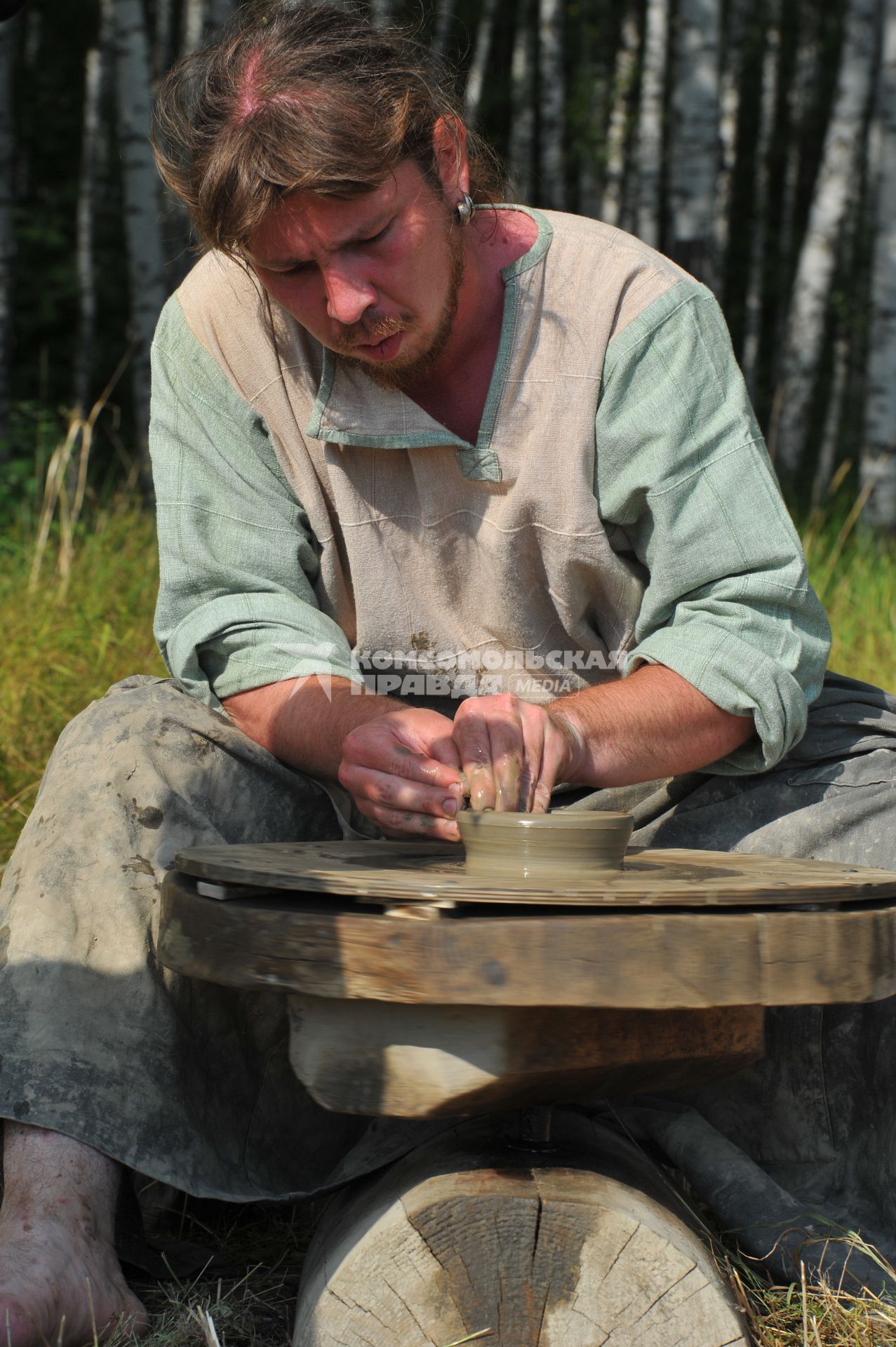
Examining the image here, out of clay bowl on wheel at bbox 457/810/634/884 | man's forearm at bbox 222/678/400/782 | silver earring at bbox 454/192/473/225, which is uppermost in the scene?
silver earring at bbox 454/192/473/225

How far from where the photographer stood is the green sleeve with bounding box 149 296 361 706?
2.25 m

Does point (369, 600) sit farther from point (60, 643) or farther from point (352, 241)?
point (60, 643)

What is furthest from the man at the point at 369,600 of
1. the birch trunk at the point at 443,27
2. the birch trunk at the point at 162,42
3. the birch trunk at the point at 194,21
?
the birch trunk at the point at 162,42

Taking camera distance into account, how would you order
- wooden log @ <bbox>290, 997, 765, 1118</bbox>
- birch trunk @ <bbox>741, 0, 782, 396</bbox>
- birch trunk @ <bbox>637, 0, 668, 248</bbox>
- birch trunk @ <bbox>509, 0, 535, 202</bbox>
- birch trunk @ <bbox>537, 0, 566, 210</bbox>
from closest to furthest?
1. wooden log @ <bbox>290, 997, 765, 1118</bbox>
2. birch trunk @ <bbox>637, 0, 668, 248</bbox>
3. birch trunk @ <bbox>537, 0, 566, 210</bbox>
4. birch trunk @ <bbox>509, 0, 535, 202</bbox>
5. birch trunk @ <bbox>741, 0, 782, 396</bbox>

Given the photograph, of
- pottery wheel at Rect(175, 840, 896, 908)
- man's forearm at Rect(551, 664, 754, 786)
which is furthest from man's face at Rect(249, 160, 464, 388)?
pottery wheel at Rect(175, 840, 896, 908)

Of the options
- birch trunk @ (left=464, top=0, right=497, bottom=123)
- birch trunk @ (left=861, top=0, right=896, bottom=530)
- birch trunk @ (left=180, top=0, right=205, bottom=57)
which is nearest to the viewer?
birch trunk @ (left=861, top=0, right=896, bottom=530)

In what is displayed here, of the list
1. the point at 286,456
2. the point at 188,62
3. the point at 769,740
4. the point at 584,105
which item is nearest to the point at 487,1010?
the point at 769,740

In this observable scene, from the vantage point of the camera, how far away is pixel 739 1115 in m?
2.12

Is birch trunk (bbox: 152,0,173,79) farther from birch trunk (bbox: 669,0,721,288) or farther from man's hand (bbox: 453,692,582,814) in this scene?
man's hand (bbox: 453,692,582,814)

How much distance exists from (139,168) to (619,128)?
4.33 meters

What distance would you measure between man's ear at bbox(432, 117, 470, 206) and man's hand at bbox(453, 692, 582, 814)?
3.02 ft

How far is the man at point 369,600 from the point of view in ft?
6.16

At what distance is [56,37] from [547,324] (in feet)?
54.2

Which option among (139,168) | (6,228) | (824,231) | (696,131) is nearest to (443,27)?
(824,231)
